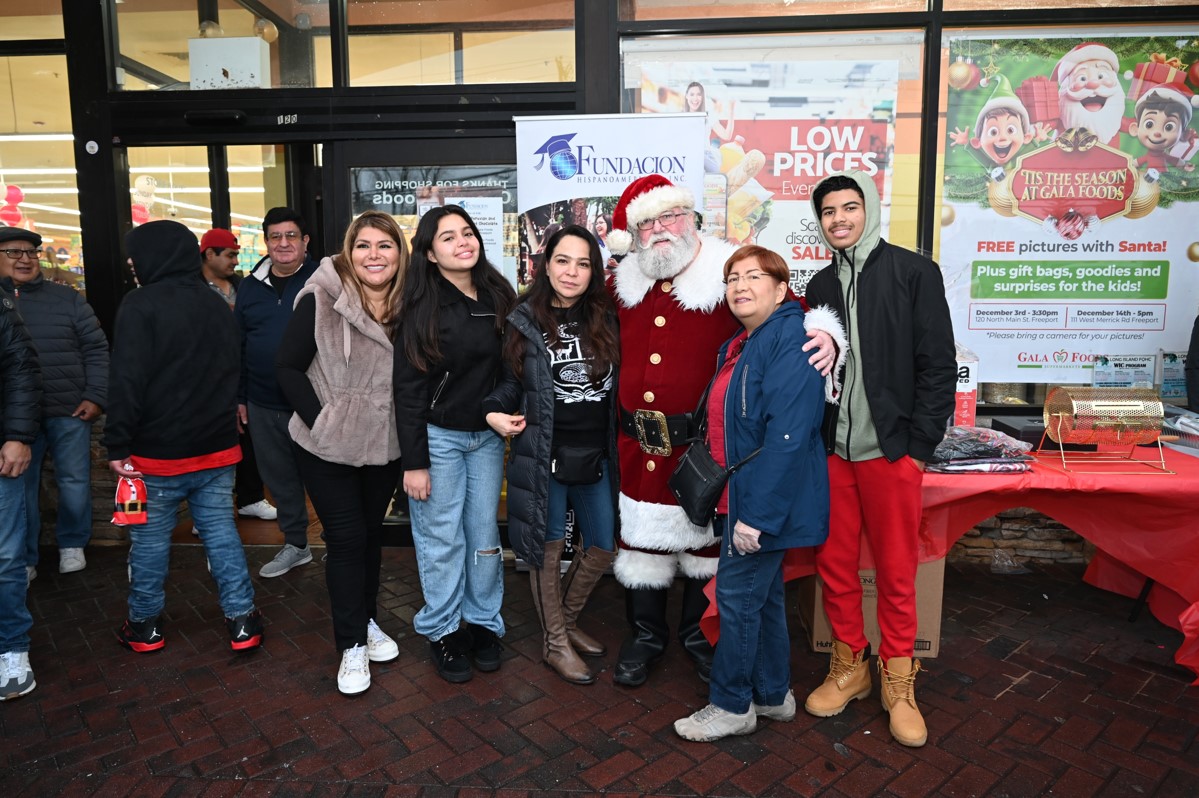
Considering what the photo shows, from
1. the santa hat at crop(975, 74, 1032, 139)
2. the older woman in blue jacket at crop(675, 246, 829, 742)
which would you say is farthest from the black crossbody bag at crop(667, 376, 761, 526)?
the santa hat at crop(975, 74, 1032, 139)

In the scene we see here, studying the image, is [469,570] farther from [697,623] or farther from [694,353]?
[694,353]

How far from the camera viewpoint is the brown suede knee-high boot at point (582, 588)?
3.58 m

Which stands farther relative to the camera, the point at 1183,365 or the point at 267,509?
the point at 267,509

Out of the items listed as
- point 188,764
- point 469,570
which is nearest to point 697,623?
point 469,570

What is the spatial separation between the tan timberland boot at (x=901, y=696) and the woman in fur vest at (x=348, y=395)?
2135mm

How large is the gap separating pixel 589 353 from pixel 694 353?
435 millimetres

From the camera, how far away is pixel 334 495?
11.1 ft

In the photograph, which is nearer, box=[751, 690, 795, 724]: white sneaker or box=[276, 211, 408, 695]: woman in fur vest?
box=[751, 690, 795, 724]: white sneaker

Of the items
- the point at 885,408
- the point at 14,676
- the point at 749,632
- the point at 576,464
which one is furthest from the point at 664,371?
the point at 14,676

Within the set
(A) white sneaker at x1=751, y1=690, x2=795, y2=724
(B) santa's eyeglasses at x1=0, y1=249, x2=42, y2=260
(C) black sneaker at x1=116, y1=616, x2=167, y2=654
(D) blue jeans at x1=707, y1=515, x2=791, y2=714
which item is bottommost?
(A) white sneaker at x1=751, y1=690, x2=795, y2=724

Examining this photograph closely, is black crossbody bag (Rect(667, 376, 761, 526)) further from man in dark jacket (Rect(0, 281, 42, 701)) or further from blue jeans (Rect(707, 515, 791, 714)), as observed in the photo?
man in dark jacket (Rect(0, 281, 42, 701))

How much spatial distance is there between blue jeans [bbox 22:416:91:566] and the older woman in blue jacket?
12.7 ft

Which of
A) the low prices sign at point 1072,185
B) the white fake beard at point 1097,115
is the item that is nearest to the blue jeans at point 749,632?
the low prices sign at point 1072,185

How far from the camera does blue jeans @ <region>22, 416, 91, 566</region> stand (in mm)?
4602
